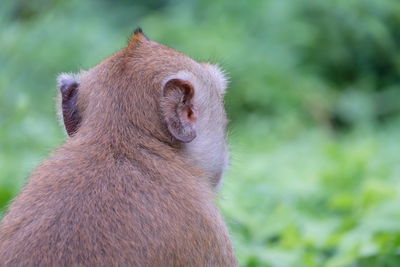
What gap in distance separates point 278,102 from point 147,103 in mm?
6233

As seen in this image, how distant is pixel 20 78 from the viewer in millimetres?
8367

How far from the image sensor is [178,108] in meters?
3.74

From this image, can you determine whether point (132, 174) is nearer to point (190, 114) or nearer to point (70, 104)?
point (190, 114)

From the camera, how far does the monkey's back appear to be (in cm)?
325

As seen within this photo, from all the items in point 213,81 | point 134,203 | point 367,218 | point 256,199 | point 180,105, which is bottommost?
point 134,203

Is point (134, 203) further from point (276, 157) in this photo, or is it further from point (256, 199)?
point (276, 157)

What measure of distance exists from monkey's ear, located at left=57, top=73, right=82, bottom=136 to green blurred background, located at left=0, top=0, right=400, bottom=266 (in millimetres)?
1378

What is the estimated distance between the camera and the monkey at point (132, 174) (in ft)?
10.8

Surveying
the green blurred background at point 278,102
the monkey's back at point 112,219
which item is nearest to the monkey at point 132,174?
the monkey's back at point 112,219

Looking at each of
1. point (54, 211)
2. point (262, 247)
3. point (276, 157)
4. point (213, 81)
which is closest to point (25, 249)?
point (54, 211)

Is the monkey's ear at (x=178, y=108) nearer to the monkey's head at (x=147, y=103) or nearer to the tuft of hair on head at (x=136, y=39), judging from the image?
the monkey's head at (x=147, y=103)

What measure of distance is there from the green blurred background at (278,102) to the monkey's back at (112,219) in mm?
1396

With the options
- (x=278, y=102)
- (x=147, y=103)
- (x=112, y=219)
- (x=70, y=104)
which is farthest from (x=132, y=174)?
(x=278, y=102)

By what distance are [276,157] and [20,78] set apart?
7.30 ft
